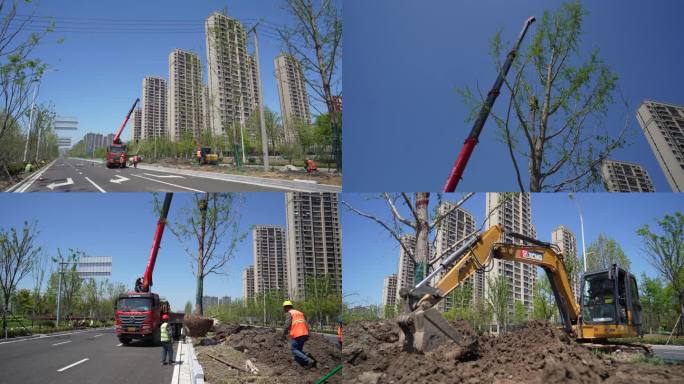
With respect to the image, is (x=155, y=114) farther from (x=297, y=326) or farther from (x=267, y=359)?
(x=297, y=326)

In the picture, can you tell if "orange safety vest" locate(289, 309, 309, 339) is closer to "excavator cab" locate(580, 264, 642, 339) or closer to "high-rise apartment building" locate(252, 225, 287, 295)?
"high-rise apartment building" locate(252, 225, 287, 295)

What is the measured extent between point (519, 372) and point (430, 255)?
12.4ft

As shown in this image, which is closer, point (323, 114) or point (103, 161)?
point (323, 114)

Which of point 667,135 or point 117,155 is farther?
point 117,155

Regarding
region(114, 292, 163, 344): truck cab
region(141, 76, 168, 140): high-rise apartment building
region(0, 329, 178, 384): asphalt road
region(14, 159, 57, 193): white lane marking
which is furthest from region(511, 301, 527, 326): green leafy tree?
region(14, 159, 57, 193): white lane marking

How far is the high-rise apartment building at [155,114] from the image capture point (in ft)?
48.5

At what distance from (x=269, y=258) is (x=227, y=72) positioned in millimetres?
8468

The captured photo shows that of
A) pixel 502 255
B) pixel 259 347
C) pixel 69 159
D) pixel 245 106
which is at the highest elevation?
pixel 245 106

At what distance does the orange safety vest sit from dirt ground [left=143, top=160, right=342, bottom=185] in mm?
4028

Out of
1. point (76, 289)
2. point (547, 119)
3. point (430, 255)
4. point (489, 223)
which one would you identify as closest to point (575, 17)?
point (547, 119)

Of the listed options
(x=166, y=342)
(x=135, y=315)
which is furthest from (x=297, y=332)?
(x=135, y=315)

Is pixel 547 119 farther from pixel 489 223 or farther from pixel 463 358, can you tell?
pixel 463 358

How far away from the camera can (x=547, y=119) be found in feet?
38.7

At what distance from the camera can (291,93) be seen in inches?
526
